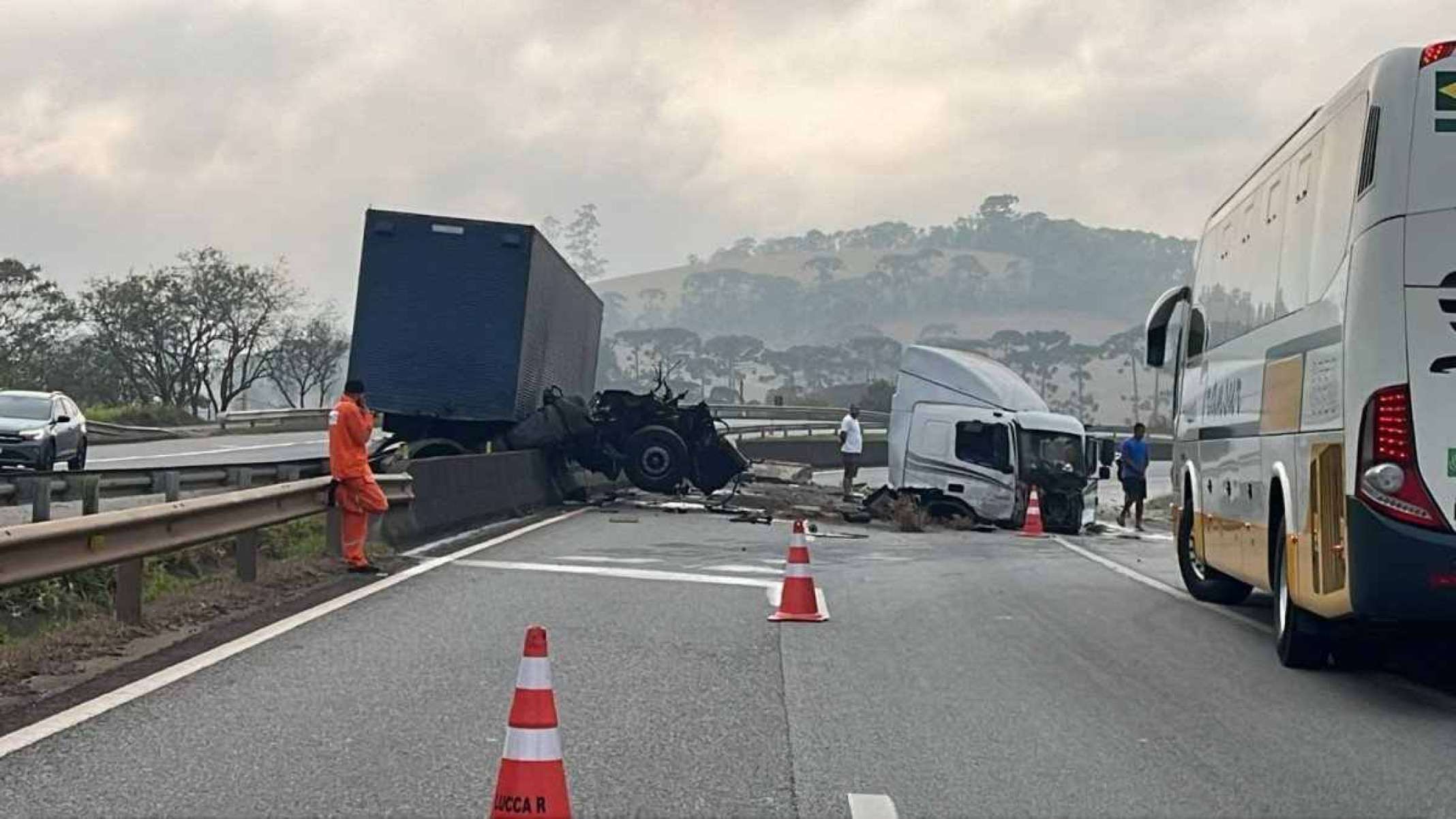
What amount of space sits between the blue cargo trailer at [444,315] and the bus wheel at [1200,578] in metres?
10.8

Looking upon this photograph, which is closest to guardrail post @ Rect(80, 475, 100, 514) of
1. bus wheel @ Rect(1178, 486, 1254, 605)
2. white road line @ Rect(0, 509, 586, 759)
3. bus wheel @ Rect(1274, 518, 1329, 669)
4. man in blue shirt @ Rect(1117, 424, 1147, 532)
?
white road line @ Rect(0, 509, 586, 759)

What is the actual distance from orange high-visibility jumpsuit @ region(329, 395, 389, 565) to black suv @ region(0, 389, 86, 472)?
12.2m

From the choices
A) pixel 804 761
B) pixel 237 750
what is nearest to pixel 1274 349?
pixel 804 761

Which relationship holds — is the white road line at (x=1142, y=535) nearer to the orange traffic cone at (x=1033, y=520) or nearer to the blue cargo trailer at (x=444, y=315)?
the orange traffic cone at (x=1033, y=520)

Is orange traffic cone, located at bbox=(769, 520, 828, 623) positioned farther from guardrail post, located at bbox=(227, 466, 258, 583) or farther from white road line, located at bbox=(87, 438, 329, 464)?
white road line, located at bbox=(87, 438, 329, 464)

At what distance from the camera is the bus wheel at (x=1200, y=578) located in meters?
14.0

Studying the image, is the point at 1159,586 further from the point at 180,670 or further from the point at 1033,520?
the point at 180,670

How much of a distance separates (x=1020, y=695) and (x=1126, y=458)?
66.1 feet

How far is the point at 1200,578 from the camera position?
47.0 feet

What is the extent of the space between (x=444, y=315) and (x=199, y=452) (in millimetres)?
16495

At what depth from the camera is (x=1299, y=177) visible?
10.4 m

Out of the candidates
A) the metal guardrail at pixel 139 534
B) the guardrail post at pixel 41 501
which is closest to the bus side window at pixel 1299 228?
the metal guardrail at pixel 139 534

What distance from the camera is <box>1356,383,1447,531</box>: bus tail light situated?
27.2ft

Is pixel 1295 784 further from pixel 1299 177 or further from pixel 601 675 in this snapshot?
pixel 1299 177
